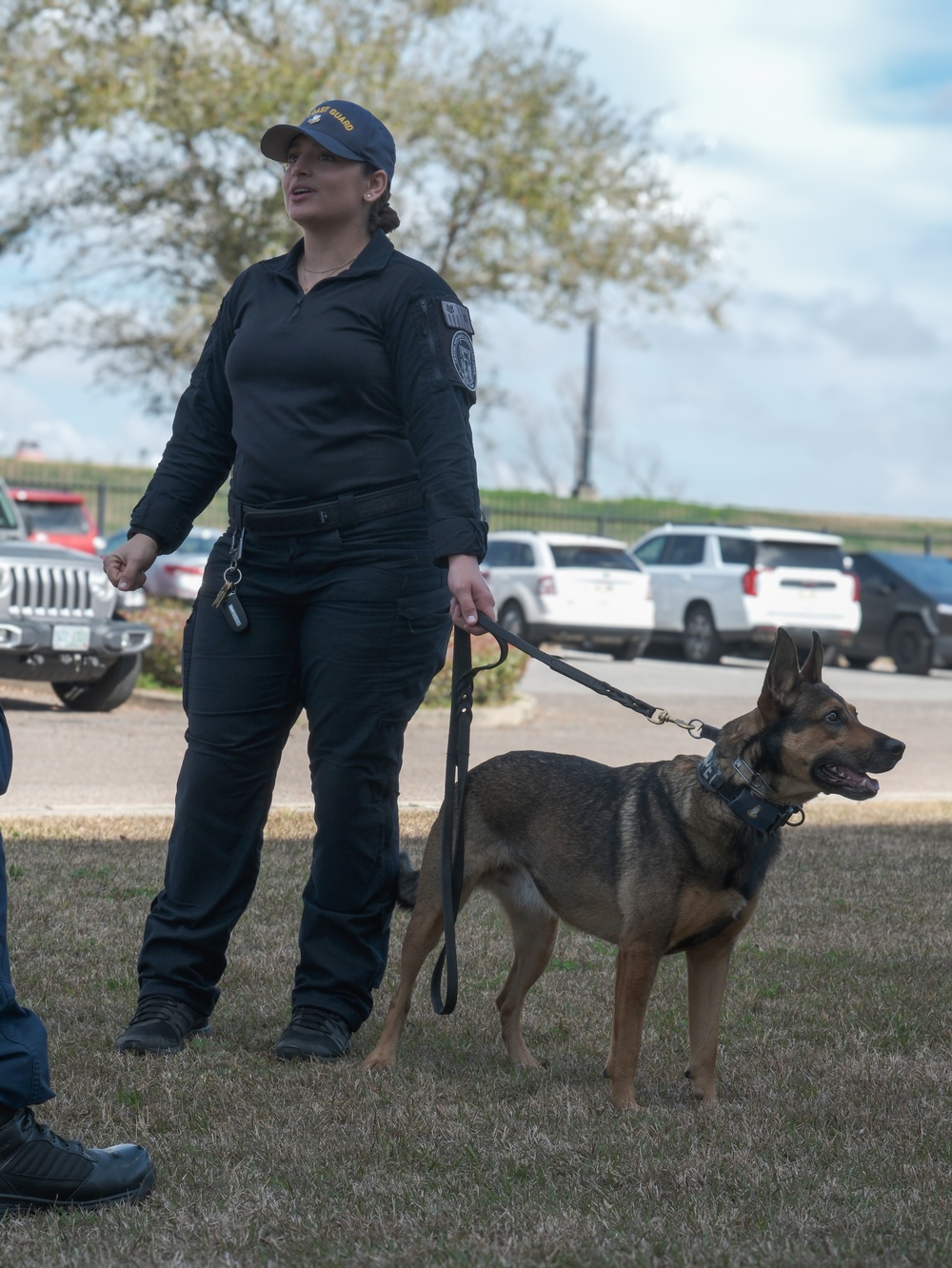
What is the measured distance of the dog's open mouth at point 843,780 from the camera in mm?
3832

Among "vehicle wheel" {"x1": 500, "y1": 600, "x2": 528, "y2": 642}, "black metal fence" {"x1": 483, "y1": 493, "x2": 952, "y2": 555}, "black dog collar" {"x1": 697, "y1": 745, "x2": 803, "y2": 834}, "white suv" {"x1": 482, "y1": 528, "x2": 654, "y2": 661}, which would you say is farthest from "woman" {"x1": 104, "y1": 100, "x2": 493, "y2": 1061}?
"black metal fence" {"x1": 483, "y1": 493, "x2": 952, "y2": 555}

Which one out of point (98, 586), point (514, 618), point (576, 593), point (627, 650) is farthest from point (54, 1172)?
point (627, 650)

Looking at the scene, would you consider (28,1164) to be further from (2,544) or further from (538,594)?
(538,594)

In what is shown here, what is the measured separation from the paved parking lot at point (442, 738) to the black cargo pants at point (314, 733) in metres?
0.17

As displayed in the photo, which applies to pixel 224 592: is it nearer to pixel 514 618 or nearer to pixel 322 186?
pixel 322 186

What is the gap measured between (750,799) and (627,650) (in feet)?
58.4

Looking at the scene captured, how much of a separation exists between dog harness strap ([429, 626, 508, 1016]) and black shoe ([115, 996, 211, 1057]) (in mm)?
708

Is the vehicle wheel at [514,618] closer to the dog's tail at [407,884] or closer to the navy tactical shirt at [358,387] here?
the dog's tail at [407,884]

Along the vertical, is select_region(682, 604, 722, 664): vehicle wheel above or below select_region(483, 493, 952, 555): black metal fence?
below

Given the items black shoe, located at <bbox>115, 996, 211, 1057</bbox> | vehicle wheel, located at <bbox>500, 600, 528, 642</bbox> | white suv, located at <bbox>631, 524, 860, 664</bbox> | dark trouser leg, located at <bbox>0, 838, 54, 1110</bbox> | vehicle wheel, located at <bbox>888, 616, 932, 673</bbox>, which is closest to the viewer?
dark trouser leg, located at <bbox>0, 838, 54, 1110</bbox>

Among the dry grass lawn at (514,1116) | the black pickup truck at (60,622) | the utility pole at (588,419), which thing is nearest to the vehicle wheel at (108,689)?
the black pickup truck at (60,622)

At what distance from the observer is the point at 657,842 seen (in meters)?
3.97

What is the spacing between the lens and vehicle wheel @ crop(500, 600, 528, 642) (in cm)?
2111

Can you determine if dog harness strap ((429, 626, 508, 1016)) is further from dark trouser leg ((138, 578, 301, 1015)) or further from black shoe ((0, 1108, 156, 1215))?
black shoe ((0, 1108, 156, 1215))
